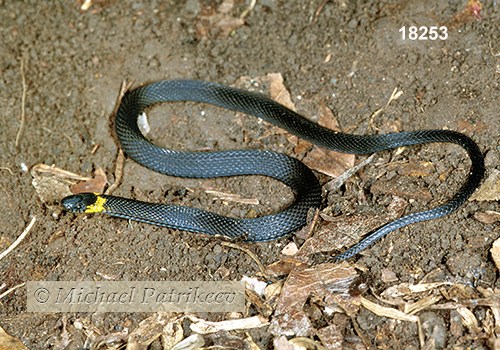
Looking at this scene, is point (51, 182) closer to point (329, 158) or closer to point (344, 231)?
point (329, 158)

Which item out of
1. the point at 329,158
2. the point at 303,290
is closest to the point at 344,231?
the point at 303,290

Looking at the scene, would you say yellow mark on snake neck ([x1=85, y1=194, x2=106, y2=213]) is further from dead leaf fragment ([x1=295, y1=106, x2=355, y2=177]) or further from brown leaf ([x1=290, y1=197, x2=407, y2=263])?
dead leaf fragment ([x1=295, y1=106, x2=355, y2=177])

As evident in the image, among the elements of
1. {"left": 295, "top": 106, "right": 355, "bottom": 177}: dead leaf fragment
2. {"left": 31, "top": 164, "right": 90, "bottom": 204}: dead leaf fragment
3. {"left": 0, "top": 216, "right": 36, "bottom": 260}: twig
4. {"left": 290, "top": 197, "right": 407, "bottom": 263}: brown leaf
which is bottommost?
{"left": 0, "top": 216, "right": 36, "bottom": 260}: twig

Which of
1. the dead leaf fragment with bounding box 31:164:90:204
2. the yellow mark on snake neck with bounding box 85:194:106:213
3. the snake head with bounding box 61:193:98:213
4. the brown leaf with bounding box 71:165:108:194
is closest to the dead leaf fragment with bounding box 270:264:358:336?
the yellow mark on snake neck with bounding box 85:194:106:213

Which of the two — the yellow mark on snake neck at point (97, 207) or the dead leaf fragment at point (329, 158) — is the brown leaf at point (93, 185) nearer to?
the yellow mark on snake neck at point (97, 207)

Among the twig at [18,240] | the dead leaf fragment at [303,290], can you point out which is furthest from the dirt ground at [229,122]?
the dead leaf fragment at [303,290]

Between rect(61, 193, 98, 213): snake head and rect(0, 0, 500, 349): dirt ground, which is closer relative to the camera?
rect(0, 0, 500, 349): dirt ground

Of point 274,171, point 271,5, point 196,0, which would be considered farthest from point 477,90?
point 196,0
